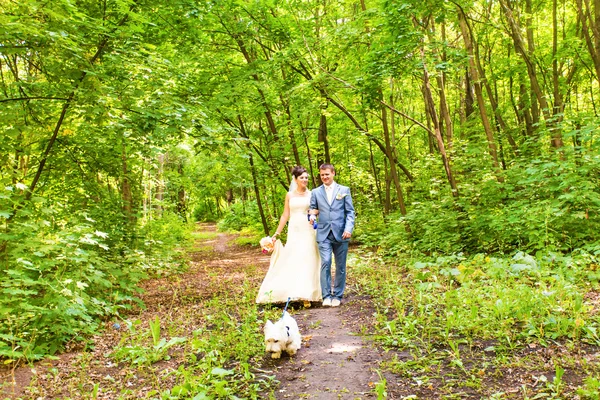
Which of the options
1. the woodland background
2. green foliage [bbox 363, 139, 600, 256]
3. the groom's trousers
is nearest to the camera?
the woodland background

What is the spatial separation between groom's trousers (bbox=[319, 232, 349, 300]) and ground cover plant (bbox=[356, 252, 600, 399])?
638 millimetres

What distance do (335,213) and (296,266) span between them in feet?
3.57

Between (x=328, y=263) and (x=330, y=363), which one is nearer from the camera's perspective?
(x=330, y=363)

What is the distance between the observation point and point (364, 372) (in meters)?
3.65

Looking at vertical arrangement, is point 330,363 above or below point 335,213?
below

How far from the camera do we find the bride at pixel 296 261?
635 centimetres

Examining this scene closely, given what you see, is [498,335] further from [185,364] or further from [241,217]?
[241,217]

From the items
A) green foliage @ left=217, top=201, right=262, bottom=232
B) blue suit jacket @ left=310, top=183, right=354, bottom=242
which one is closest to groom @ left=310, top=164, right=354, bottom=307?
blue suit jacket @ left=310, top=183, right=354, bottom=242

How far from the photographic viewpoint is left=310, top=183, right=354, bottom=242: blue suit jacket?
6148 millimetres

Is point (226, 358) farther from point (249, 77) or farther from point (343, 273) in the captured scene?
point (249, 77)

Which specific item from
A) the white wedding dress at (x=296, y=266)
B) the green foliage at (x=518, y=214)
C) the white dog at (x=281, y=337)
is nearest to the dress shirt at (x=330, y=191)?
the white wedding dress at (x=296, y=266)

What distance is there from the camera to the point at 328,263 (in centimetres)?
609

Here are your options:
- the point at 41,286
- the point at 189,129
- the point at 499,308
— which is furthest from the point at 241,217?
the point at 499,308

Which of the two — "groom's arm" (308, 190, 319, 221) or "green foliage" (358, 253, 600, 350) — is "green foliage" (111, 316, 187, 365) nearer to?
"green foliage" (358, 253, 600, 350)
